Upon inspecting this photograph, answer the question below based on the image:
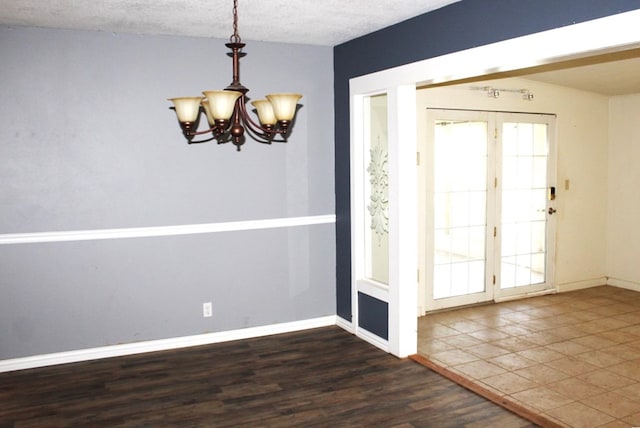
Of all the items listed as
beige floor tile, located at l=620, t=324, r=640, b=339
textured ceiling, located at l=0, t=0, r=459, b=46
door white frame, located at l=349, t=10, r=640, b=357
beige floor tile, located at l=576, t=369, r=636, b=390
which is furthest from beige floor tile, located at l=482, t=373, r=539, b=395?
textured ceiling, located at l=0, t=0, r=459, b=46

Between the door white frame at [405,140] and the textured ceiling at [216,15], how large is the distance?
1.34ft

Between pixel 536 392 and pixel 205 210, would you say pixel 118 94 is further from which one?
pixel 536 392

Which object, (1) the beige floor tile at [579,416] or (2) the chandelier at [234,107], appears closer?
(2) the chandelier at [234,107]

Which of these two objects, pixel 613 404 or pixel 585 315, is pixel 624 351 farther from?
pixel 613 404

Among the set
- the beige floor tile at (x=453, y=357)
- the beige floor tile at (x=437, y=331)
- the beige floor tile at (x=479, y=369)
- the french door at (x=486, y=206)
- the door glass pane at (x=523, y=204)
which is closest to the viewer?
the beige floor tile at (x=479, y=369)

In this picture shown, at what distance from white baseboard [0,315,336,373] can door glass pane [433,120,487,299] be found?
51.6 inches

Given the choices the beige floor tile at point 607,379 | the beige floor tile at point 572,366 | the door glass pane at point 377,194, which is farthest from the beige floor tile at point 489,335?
the door glass pane at point 377,194

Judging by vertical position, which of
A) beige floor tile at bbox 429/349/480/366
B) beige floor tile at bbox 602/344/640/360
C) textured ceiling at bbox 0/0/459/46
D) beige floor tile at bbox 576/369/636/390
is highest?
textured ceiling at bbox 0/0/459/46

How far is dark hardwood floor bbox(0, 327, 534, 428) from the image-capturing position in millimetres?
3252

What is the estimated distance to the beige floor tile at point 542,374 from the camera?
3796 mm

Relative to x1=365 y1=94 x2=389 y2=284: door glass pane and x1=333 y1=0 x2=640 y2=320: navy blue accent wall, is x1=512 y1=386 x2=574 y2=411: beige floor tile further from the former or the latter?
x1=333 y1=0 x2=640 y2=320: navy blue accent wall

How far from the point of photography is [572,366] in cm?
405

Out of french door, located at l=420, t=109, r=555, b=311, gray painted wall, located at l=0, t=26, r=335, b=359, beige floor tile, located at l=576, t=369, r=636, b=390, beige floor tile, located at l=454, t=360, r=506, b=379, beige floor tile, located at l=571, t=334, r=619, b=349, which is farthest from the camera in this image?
french door, located at l=420, t=109, r=555, b=311

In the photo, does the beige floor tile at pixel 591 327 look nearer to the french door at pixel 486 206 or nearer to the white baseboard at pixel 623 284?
the french door at pixel 486 206
